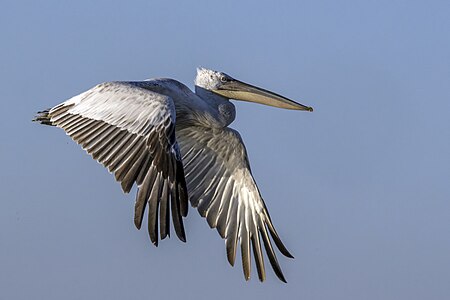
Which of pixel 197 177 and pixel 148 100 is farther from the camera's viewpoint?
pixel 197 177

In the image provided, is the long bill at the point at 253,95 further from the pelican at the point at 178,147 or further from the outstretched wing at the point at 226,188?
the outstretched wing at the point at 226,188

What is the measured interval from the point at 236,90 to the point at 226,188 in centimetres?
166

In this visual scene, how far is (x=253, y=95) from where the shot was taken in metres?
20.5

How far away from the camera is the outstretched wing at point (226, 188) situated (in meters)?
19.5

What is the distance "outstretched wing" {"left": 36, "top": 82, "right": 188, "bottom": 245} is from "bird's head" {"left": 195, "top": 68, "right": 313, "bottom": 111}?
2.31 meters

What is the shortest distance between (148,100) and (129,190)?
176cm

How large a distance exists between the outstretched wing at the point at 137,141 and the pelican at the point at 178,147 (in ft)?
0.04

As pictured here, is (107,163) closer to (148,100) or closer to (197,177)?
(148,100)

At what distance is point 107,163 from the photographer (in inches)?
647

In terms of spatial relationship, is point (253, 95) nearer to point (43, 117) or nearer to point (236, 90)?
point (236, 90)

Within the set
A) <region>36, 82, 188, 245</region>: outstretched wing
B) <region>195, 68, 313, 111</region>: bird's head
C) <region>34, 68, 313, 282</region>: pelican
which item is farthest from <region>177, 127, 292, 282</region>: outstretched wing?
<region>36, 82, 188, 245</region>: outstretched wing

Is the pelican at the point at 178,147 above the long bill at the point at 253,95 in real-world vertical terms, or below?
below

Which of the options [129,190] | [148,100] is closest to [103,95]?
[148,100]

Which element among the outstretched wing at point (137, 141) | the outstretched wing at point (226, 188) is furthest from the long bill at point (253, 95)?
the outstretched wing at point (137, 141)
